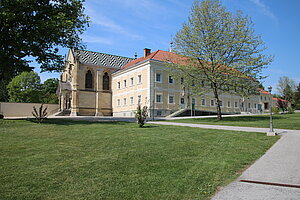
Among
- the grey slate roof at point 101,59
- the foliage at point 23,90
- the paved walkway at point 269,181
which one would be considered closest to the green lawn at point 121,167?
the paved walkway at point 269,181

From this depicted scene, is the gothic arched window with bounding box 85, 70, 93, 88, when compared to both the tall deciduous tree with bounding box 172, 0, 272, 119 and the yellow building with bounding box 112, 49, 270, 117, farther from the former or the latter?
the tall deciduous tree with bounding box 172, 0, 272, 119

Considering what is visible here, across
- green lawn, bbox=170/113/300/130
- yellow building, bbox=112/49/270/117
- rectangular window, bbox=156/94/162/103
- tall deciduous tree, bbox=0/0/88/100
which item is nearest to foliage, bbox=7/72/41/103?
yellow building, bbox=112/49/270/117

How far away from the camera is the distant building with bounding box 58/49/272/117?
3834 cm

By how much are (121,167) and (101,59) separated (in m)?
45.9

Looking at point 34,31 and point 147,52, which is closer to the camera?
point 34,31

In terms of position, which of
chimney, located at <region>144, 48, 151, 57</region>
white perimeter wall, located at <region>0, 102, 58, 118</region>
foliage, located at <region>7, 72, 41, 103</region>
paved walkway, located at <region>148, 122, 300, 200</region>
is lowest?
paved walkway, located at <region>148, 122, 300, 200</region>

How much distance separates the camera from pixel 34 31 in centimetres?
2053

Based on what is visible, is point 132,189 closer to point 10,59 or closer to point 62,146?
point 62,146

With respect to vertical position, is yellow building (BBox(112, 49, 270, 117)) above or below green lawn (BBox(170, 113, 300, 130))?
above

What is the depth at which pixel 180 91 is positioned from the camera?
134ft

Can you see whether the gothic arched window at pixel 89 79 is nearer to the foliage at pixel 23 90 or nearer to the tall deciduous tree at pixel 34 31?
the tall deciduous tree at pixel 34 31

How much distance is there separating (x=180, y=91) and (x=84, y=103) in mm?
18615

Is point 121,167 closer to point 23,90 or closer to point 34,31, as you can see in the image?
point 34,31

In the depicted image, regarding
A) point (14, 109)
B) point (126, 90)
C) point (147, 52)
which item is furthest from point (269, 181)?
point (14, 109)
